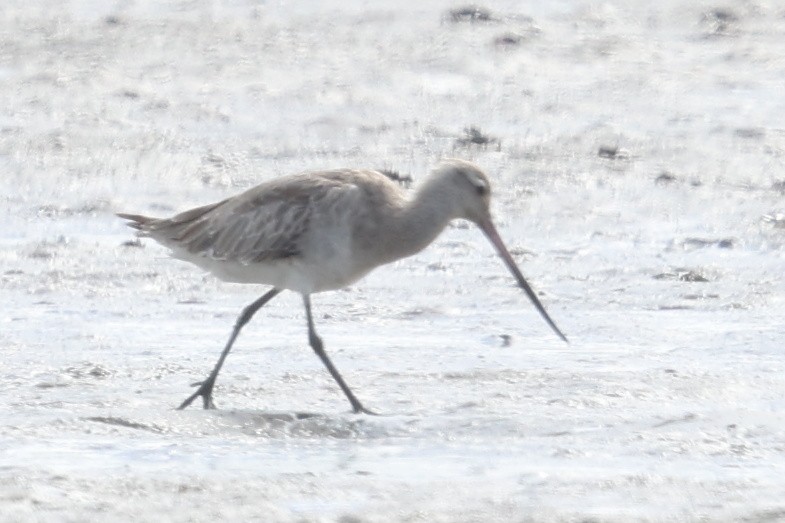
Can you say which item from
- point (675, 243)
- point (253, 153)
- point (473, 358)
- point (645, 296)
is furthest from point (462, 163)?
point (253, 153)

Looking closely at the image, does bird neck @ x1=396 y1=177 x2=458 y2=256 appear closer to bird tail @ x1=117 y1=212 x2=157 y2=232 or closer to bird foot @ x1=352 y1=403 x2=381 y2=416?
bird foot @ x1=352 y1=403 x2=381 y2=416

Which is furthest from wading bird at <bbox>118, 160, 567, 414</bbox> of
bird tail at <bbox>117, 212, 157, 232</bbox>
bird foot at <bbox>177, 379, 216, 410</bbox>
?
bird tail at <bbox>117, 212, 157, 232</bbox>

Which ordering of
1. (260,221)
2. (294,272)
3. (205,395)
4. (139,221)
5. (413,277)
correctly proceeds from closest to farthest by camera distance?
1. (205,395)
2. (294,272)
3. (260,221)
4. (139,221)
5. (413,277)

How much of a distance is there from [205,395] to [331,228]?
0.85 meters

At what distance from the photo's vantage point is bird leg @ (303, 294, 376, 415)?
784cm

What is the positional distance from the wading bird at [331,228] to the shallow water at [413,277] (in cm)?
45

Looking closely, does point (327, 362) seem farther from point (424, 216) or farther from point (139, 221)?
point (139, 221)

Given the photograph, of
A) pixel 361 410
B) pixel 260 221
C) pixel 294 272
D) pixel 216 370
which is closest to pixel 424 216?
pixel 294 272

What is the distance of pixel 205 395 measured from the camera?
803cm

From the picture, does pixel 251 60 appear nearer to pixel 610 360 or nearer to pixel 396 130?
pixel 396 130

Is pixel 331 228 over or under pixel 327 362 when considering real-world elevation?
over

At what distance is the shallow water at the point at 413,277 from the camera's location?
664cm

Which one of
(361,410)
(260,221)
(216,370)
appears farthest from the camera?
(260,221)

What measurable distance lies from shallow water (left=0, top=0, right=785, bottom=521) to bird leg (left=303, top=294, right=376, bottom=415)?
0.16 meters
